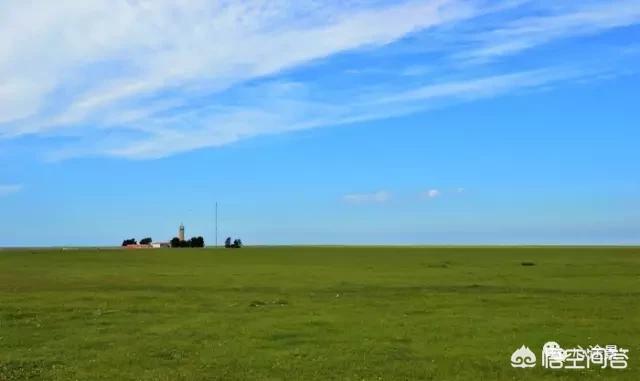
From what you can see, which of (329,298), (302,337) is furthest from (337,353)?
(329,298)

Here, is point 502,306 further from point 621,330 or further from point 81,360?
point 81,360

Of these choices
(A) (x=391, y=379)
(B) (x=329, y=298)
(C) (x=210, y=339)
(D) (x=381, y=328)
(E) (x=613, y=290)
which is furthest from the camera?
(E) (x=613, y=290)

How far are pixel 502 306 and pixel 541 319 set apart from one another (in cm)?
547

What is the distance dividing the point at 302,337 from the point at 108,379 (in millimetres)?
7799

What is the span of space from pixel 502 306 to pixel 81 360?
20077mm

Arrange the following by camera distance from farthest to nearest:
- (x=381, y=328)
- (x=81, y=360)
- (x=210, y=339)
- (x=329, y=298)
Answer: (x=329, y=298) → (x=381, y=328) → (x=210, y=339) → (x=81, y=360)

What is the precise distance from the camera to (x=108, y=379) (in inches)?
721

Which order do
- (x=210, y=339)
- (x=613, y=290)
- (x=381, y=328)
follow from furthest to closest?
1. (x=613, y=290)
2. (x=381, y=328)
3. (x=210, y=339)

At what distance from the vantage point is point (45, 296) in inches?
1599

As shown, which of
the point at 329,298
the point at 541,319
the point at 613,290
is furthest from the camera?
the point at 613,290

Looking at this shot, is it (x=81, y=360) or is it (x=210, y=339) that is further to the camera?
(x=210, y=339)

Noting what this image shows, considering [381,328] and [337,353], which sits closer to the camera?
[337,353]

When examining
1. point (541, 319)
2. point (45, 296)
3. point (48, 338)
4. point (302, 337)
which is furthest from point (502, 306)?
point (45, 296)

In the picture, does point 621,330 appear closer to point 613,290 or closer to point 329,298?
point 329,298
